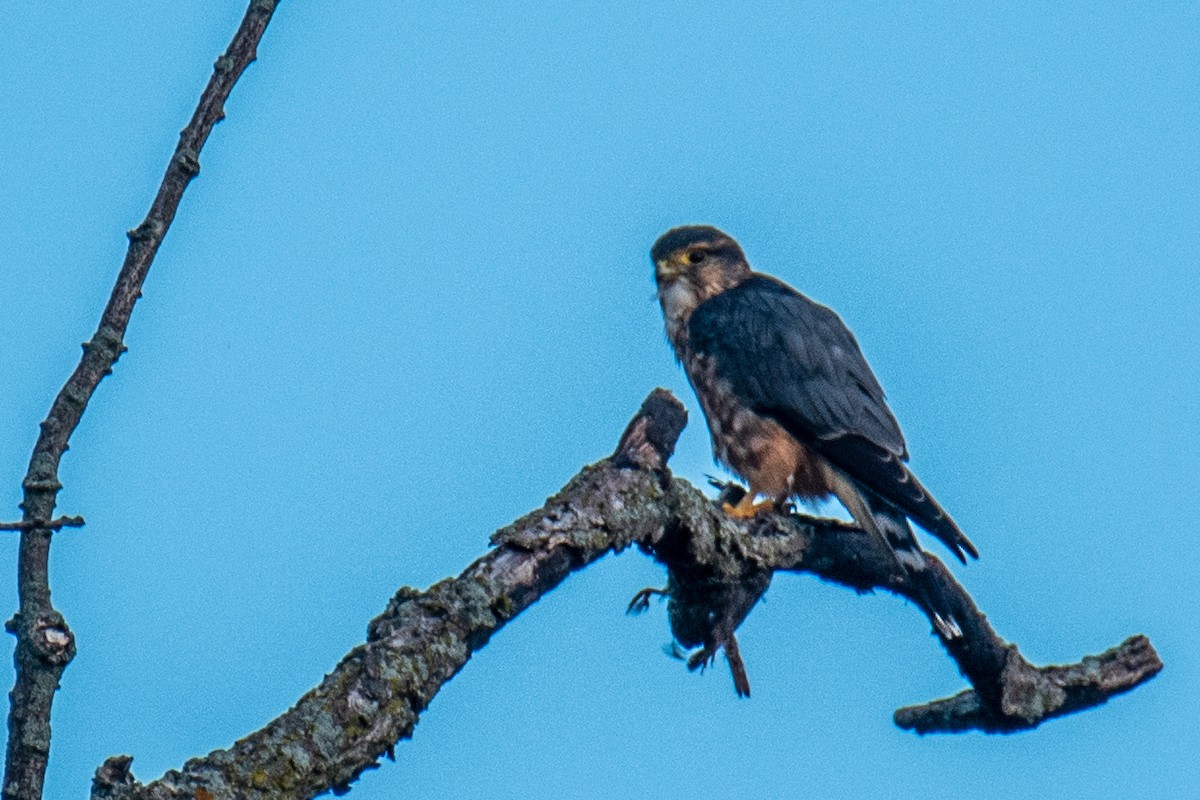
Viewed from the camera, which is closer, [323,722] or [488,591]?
[323,722]

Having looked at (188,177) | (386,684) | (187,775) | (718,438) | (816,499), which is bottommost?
(187,775)

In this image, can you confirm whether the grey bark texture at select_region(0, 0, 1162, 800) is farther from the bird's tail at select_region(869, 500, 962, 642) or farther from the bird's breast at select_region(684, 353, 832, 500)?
the bird's breast at select_region(684, 353, 832, 500)

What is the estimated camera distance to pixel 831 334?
19.6 ft

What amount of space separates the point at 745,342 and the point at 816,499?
0.66 m

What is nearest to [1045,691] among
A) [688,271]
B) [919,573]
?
[919,573]

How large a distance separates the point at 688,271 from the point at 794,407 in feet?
3.56

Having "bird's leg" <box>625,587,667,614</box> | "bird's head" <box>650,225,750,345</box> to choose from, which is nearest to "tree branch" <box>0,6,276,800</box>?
"bird's leg" <box>625,587,667,614</box>

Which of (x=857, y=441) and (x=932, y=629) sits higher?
(x=857, y=441)

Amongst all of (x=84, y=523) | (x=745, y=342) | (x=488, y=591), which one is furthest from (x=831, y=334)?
(x=84, y=523)

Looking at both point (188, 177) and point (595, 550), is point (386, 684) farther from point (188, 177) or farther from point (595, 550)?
point (188, 177)

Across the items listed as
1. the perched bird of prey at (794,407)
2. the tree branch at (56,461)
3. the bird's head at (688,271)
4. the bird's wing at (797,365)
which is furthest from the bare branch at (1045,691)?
the tree branch at (56,461)

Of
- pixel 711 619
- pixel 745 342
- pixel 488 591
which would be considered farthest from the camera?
pixel 745 342

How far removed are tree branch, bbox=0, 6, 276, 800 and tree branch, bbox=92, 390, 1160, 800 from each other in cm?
18

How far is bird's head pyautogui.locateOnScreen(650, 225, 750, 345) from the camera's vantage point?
643cm
